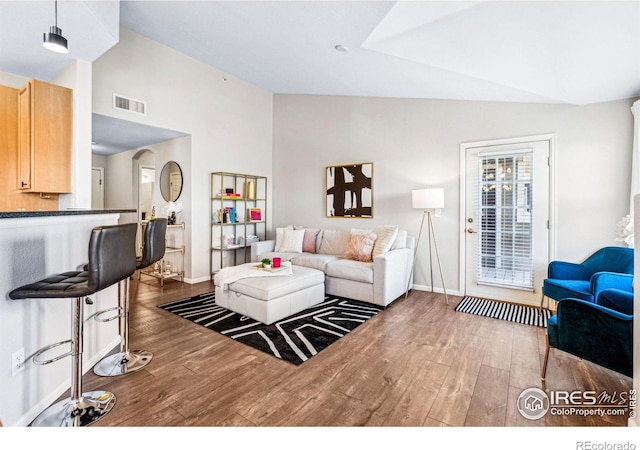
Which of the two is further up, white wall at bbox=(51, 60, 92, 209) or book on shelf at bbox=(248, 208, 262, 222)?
white wall at bbox=(51, 60, 92, 209)

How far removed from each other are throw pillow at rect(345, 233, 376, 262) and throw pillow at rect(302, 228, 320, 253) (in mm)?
859

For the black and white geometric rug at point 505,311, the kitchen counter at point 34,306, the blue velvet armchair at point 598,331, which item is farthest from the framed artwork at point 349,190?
the kitchen counter at point 34,306

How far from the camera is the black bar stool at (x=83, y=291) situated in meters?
1.52

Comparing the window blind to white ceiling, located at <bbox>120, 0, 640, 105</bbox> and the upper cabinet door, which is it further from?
the upper cabinet door

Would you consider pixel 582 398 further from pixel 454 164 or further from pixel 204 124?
pixel 204 124

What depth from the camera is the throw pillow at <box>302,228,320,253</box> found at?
510cm

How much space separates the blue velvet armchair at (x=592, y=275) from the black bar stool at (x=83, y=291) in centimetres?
351

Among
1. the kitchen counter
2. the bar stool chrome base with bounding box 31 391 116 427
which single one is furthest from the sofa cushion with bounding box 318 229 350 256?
the bar stool chrome base with bounding box 31 391 116 427

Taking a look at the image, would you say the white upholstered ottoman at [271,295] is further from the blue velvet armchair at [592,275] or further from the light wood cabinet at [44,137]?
the blue velvet armchair at [592,275]

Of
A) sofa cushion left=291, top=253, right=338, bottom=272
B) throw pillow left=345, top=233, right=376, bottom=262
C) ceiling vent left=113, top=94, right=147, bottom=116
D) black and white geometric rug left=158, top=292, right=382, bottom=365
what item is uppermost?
ceiling vent left=113, top=94, right=147, bottom=116

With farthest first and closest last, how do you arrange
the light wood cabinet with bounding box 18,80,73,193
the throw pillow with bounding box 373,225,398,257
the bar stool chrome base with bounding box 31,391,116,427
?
the throw pillow with bounding box 373,225,398,257 → the light wood cabinet with bounding box 18,80,73,193 → the bar stool chrome base with bounding box 31,391,116,427

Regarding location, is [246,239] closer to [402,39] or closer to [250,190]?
[250,190]
